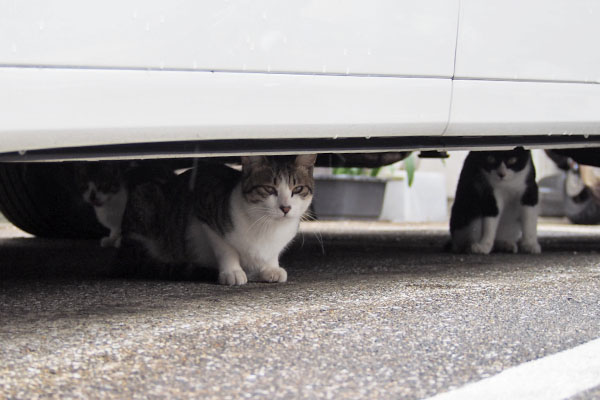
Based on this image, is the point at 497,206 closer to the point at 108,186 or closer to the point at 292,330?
the point at 108,186

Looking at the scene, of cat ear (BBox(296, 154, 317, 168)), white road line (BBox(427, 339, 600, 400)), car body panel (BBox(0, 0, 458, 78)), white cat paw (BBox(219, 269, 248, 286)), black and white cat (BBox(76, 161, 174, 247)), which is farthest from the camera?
black and white cat (BBox(76, 161, 174, 247))

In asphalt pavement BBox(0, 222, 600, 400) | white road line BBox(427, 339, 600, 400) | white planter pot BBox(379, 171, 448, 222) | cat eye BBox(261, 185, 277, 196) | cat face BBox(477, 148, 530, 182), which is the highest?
cat face BBox(477, 148, 530, 182)

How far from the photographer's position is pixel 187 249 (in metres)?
2.54

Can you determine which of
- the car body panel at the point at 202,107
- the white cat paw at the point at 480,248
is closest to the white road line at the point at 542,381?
the car body panel at the point at 202,107

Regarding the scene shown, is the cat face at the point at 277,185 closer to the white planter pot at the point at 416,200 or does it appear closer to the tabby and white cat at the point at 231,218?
the tabby and white cat at the point at 231,218

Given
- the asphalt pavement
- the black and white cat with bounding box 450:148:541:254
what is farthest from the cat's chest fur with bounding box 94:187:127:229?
the black and white cat with bounding box 450:148:541:254

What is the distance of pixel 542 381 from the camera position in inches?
46.1

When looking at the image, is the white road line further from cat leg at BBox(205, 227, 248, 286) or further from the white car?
cat leg at BBox(205, 227, 248, 286)

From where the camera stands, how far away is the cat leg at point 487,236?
3.36 m

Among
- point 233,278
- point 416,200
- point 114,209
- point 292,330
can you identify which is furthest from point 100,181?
point 416,200

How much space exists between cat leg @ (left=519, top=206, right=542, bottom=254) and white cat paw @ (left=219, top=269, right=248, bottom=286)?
1698 millimetres

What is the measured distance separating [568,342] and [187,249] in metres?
1.47

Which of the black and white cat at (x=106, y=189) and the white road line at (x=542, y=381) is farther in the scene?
the black and white cat at (x=106, y=189)

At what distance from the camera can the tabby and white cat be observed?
7.57 ft
